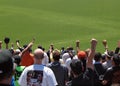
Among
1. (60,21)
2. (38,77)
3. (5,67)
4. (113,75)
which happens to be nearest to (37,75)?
(38,77)

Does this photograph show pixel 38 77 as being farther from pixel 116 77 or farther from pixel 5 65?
pixel 5 65

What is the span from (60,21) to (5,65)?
2684 cm

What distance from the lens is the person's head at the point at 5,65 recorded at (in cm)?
355

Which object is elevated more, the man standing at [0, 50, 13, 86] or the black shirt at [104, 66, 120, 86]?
the man standing at [0, 50, 13, 86]

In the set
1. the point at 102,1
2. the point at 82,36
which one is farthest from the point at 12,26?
the point at 102,1

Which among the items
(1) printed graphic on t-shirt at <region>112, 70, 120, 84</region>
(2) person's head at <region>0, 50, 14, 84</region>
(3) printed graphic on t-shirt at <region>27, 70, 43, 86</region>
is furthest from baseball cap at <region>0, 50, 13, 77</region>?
(1) printed graphic on t-shirt at <region>112, 70, 120, 84</region>

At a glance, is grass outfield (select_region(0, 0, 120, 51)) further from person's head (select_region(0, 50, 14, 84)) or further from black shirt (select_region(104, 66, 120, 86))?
person's head (select_region(0, 50, 14, 84))

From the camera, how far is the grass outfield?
27.0 meters

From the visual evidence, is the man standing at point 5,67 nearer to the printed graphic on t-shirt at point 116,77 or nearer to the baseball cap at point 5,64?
the baseball cap at point 5,64

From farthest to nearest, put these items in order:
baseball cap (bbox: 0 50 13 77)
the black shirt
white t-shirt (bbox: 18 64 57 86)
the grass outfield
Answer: the grass outfield < the black shirt < white t-shirt (bbox: 18 64 57 86) < baseball cap (bbox: 0 50 13 77)

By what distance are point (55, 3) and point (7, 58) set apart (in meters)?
30.7

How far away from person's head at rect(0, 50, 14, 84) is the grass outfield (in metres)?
20.1

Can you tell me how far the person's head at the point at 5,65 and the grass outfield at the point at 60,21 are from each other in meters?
20.1

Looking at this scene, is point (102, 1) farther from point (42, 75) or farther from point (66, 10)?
point (42, 75)
